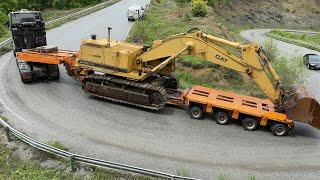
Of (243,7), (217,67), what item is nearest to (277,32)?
(243,7)

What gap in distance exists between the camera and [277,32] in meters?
67.4

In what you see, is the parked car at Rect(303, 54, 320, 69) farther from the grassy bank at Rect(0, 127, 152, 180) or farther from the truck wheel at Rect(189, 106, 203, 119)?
the grassy bank at Rect(0, 127, 152, 180)

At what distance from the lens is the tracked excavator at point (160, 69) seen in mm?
17750

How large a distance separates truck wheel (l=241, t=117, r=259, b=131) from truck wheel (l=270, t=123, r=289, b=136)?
65cm

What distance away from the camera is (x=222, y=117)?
18422mm

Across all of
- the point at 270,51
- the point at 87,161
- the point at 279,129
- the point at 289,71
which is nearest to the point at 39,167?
the point at 87,161

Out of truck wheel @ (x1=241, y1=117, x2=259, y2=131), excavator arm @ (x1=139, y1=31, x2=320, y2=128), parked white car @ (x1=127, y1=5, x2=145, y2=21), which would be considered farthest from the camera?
parked white car @ (x1=127, y1=5, x2=145, y2=21)

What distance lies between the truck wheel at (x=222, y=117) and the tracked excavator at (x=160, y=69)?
1.50 meters

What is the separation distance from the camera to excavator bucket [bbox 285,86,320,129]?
55.9 feet

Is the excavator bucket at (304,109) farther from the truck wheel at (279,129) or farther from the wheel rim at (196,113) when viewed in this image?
the wheel rim at (196,113)

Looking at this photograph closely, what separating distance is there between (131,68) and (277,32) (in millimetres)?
51955

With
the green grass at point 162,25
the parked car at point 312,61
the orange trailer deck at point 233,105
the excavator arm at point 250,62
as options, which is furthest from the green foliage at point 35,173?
the parked car at point 312,61

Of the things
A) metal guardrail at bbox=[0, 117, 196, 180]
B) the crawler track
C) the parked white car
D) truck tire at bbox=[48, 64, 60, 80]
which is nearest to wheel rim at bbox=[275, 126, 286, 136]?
the crawler track

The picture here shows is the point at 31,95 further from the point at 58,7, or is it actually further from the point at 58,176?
the point at 58,7
